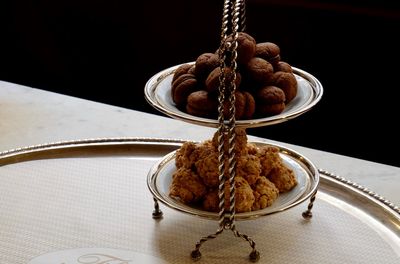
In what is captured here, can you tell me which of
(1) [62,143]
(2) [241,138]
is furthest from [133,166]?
(2) [241,138]

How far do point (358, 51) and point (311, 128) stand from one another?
29 centimetres

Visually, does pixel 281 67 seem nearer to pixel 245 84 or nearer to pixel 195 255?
pixel 245 84

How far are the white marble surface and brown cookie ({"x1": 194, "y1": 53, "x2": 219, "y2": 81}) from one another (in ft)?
1.21

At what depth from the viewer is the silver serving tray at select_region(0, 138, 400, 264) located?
0.88 m

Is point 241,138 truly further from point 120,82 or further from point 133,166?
point 120,82

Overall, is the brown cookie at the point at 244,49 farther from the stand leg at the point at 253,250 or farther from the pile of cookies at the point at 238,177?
the stand leg at the point at 253,250

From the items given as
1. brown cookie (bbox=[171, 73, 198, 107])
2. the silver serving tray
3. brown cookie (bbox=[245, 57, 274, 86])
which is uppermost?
brown cookie (bbox=[245, 57, 274, 86])

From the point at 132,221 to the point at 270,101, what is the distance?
278mm

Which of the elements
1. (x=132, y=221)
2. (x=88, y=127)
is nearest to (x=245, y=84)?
(x=132, y=221)

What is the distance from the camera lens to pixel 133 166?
3.61ft

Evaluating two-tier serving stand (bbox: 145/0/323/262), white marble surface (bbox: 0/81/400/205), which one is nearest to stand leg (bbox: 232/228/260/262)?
two-tier serving stand (bbox: 145/0/323/262)

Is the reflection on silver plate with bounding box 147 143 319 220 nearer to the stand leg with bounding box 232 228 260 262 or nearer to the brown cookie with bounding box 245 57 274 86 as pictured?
the stand leg with bounding box 232 228 260 262

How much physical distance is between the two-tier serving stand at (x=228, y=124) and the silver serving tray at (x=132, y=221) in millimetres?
30

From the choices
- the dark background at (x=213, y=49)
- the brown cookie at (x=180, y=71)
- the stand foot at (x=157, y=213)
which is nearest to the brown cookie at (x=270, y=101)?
the brown cookie at (x=180, y=71)
